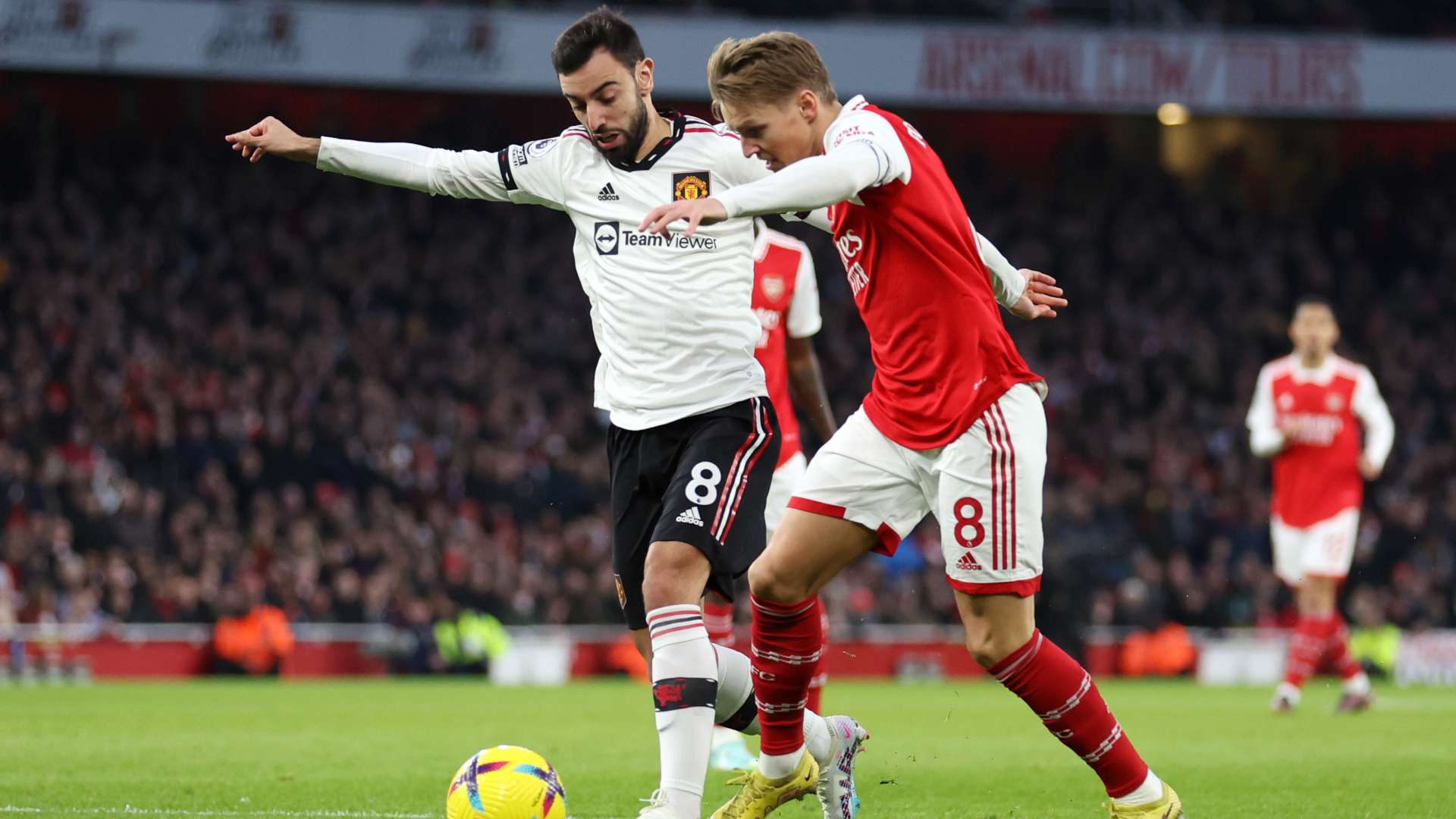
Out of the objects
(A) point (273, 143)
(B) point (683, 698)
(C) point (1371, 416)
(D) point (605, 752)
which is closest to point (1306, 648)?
(C) point (1371, 416)

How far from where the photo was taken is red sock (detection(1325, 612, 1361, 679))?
11438mm

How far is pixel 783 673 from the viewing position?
17.6ft

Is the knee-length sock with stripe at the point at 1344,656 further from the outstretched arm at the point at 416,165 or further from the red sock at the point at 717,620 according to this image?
the outstretched arm at the point at 416,165

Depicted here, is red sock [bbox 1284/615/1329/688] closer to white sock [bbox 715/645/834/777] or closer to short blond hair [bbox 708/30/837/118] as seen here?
white sock [bbox 715/645/834/777]

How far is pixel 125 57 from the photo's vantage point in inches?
843

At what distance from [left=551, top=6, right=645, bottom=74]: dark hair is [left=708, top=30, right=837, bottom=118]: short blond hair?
574 mm

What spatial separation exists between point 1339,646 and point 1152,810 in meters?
7.04

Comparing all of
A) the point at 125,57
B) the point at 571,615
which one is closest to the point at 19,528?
the point at 571,615

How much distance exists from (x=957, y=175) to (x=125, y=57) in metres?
12.1

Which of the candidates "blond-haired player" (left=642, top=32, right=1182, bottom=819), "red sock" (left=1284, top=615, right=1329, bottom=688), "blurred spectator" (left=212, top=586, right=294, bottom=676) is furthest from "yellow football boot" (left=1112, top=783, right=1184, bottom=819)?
"blurred spectator" (left=212, top=586, right=294, bottom=676)

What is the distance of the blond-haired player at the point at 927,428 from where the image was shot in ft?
16.4

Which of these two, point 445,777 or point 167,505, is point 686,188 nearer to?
point 445,777

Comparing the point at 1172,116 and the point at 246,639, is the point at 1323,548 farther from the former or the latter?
the point at 1172,116

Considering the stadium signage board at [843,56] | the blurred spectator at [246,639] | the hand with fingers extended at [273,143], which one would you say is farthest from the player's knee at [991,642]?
the stadium signage board at [843,56]
